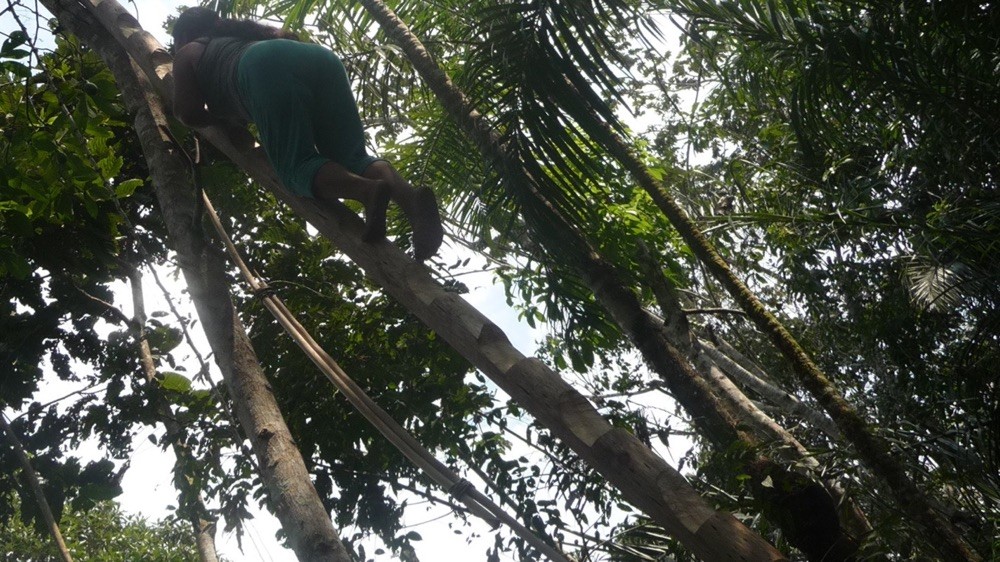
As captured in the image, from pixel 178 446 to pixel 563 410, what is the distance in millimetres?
2660

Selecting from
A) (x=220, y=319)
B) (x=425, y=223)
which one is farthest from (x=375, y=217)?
(x=220, y=319)

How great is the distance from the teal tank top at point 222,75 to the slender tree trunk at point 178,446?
1607 mm

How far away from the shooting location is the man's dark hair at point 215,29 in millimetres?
2869

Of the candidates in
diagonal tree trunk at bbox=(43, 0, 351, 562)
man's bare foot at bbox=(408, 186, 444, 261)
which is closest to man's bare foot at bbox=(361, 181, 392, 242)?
man's bare foot at bbox=(408, 186, 444, 261)

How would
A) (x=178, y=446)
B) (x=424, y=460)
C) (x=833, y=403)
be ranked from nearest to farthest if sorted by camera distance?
1. (x=424, y=460)
2. (x=833, y=403)
3. (x=178, y=446)

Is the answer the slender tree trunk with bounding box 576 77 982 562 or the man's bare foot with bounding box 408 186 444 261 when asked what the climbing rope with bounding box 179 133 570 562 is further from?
the slender tree trunk with bounding box 576 77 982 562

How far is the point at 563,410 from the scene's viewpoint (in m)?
1.77

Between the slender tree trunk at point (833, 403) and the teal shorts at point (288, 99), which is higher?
the teal shorts at point (288, 99)

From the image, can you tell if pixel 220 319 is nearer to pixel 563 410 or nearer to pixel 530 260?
pixel 563 410

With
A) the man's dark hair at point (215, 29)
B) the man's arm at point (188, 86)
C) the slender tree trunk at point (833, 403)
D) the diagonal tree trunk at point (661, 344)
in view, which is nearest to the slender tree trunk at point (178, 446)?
the man's arm at point (188, 86)

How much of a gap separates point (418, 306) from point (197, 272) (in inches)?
37.0

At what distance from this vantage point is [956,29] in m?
3.88

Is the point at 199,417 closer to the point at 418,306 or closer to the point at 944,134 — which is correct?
the point at 418,306

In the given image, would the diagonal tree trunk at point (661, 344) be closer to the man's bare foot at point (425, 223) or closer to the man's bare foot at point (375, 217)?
the man's bare foot at point (425, 223)
